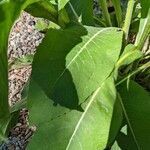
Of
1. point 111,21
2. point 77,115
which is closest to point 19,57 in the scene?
point 111,21

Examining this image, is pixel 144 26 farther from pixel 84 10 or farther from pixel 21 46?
pixel 21 46

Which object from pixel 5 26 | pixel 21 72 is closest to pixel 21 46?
pixel 21 72

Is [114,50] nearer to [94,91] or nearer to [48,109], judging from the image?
[94,91]

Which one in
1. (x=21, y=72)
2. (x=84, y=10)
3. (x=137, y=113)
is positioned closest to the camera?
(x=137, y=113)

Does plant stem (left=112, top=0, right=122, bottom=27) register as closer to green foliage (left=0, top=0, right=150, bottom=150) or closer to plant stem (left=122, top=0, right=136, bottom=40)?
plant stem (left=122, top=0, right=136, bottom=40)

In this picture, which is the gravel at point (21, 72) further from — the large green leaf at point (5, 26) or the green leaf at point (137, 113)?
the large green leaf at point (5, 26)

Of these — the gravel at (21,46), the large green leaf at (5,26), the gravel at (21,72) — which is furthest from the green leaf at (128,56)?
the gravel at (21,46)
